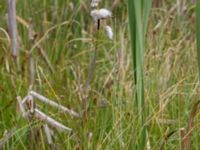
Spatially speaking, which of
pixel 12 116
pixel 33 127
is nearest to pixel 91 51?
pixel 12 116

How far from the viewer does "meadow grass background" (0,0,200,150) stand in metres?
1.85

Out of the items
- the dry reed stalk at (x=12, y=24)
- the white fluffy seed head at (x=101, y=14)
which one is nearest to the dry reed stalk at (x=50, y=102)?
the white fluffy seed head at (x=101, y=14)

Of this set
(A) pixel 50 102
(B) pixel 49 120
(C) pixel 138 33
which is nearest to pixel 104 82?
(A) pixel 50 102

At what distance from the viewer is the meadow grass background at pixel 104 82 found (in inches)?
73.0

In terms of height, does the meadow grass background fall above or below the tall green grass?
below

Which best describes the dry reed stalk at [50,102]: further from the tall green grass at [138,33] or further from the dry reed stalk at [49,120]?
the tall green grass at [138,33]

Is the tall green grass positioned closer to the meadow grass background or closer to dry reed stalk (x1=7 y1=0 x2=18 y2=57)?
the meadow grass background

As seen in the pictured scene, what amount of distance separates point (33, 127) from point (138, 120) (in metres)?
0.30

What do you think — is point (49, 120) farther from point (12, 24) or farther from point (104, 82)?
point (12, 24)

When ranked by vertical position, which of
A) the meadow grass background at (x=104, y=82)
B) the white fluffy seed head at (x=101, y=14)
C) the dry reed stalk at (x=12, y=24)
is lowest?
the meadow grass background at (x=104, y=82)

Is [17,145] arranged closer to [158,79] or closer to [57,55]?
[158,79]

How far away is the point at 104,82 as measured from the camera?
2379mm

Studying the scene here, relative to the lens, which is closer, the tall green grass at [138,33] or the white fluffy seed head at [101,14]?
the tall green grass at [138,33]

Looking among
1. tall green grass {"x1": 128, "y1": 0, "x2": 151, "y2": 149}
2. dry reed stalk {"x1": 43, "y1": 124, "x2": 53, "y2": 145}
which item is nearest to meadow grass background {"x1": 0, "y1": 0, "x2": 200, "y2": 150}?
dry reed stalk {"x1": 43, "y1": 124, "x2": 53, "y2": 145}
